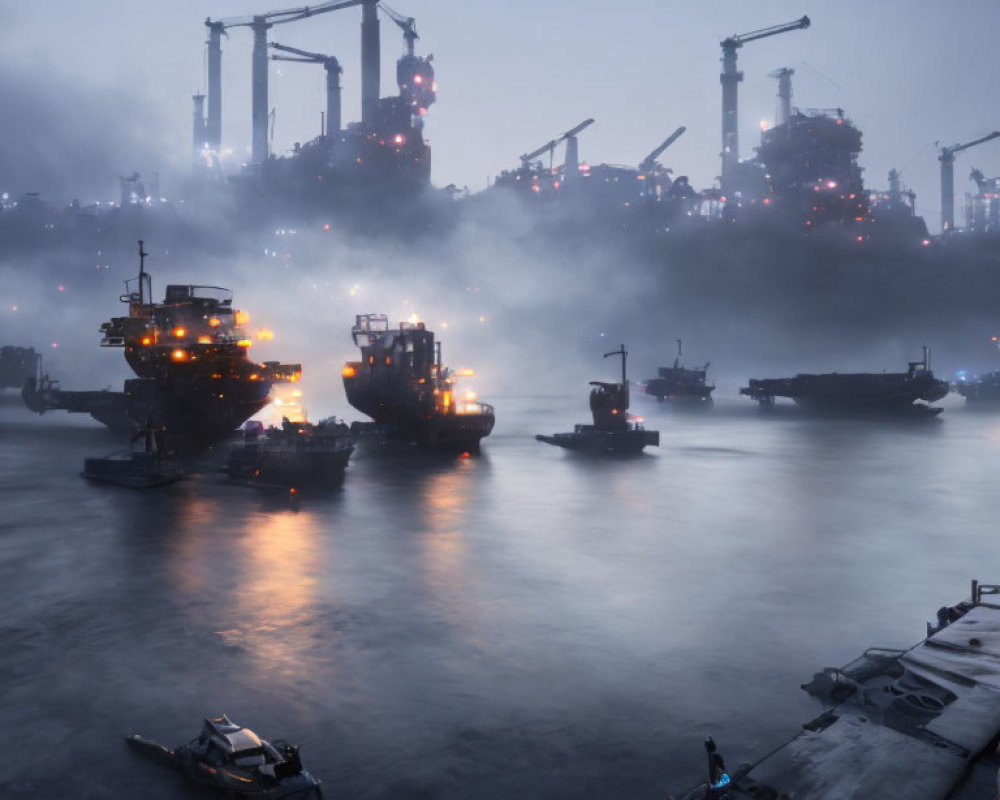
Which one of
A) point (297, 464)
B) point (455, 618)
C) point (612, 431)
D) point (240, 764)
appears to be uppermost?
point (612, 431)

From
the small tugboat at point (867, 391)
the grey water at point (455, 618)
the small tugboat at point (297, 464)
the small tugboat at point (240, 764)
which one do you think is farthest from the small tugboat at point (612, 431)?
the small tugboat at point (867, 391)

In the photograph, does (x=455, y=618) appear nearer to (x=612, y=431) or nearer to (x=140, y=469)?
(x=140, y=469)

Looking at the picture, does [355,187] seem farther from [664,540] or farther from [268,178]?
[664,540]

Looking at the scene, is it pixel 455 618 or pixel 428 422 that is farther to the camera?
pixel 428 422

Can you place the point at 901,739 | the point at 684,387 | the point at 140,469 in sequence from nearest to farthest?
the point at 901,739, the point at 140,469, the point at 684,387

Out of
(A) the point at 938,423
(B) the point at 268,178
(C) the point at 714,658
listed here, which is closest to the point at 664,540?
(C) the point at 714,658

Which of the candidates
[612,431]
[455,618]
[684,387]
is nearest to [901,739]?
[455,618]

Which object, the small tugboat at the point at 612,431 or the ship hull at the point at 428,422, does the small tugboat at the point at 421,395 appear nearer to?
the ship hull at the point at 428,422
